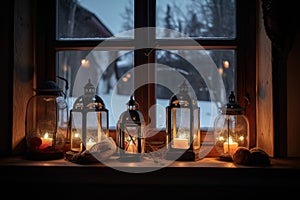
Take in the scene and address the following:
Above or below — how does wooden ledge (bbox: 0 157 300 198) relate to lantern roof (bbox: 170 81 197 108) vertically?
below

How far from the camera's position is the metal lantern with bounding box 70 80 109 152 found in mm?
1444

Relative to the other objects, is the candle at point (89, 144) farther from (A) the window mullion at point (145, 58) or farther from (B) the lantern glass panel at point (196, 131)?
(B) the lantern glass panel at point (196, 131)

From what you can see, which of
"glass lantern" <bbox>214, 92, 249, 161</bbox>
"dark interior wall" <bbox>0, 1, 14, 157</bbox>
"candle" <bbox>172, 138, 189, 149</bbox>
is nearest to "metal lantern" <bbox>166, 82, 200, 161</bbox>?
"candle" <bbox>172, 138, 189, 149</bbox>

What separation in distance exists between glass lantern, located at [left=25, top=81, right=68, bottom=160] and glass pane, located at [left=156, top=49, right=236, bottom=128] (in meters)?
0.45

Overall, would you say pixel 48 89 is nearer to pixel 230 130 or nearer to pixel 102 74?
pixel 102 74

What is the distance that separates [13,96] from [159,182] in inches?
29.2

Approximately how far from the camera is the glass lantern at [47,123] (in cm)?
146

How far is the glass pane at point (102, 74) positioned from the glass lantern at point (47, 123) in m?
0.09

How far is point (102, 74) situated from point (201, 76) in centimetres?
48

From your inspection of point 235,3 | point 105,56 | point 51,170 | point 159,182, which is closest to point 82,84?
point 105,56

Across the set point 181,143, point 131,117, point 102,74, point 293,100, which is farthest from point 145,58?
point 293,100

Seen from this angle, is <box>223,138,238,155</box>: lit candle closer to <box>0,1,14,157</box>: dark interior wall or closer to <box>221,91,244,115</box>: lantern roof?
<box>221,91,244,115</box>: lantern roof

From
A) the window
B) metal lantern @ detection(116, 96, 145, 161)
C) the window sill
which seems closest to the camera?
the window sill

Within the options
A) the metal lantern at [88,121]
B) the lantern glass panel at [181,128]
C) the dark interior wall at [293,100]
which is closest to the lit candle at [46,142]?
the metal lantern at [88,121]
